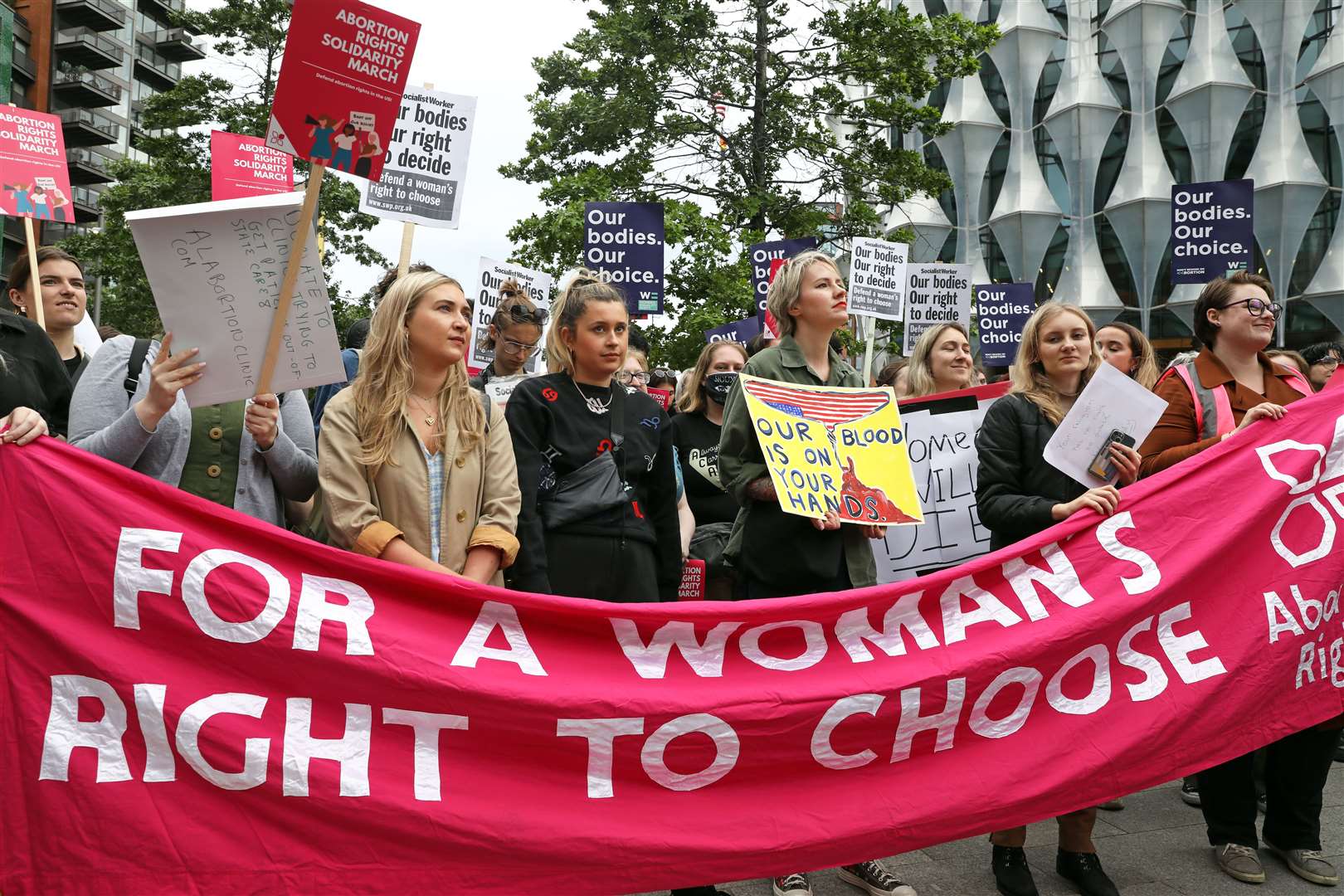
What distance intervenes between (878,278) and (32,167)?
7223mm

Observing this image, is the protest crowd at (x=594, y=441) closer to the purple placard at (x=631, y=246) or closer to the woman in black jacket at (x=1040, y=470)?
the woman in black jacket at (x=1040, y=470)

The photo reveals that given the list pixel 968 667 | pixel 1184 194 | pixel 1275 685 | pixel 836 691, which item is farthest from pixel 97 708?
pixel 1184 194

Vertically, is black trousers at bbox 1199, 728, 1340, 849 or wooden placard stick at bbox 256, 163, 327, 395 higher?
wooden placard stick at bbox 256, 163, 327, 395

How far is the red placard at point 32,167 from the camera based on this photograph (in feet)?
24.6

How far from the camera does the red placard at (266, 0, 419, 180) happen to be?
10.6ft

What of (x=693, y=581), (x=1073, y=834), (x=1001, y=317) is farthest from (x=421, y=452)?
(x=1001, y=317)

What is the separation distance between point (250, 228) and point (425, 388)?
0.74 meters

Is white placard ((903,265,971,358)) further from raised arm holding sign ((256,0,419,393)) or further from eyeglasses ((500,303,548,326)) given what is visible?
raised arm holding sign ((256,0,419,393))

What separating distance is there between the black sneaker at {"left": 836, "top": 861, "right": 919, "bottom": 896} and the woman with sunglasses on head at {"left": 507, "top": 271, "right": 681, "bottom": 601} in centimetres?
121

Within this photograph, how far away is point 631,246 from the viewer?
10.7 m

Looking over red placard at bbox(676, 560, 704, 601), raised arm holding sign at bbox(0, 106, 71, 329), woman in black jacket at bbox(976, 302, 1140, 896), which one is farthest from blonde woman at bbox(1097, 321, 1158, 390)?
raised arm holding sign at bbox(0, 106, 71, 329)

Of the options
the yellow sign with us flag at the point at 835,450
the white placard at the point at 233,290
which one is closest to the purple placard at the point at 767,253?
the yellow sign with us flag at the point at 835,450

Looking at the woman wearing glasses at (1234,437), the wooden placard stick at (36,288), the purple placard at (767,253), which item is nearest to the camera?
the woman wearing glasses at (1234,437)

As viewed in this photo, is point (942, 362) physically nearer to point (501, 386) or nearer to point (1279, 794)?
point (501, 386)
